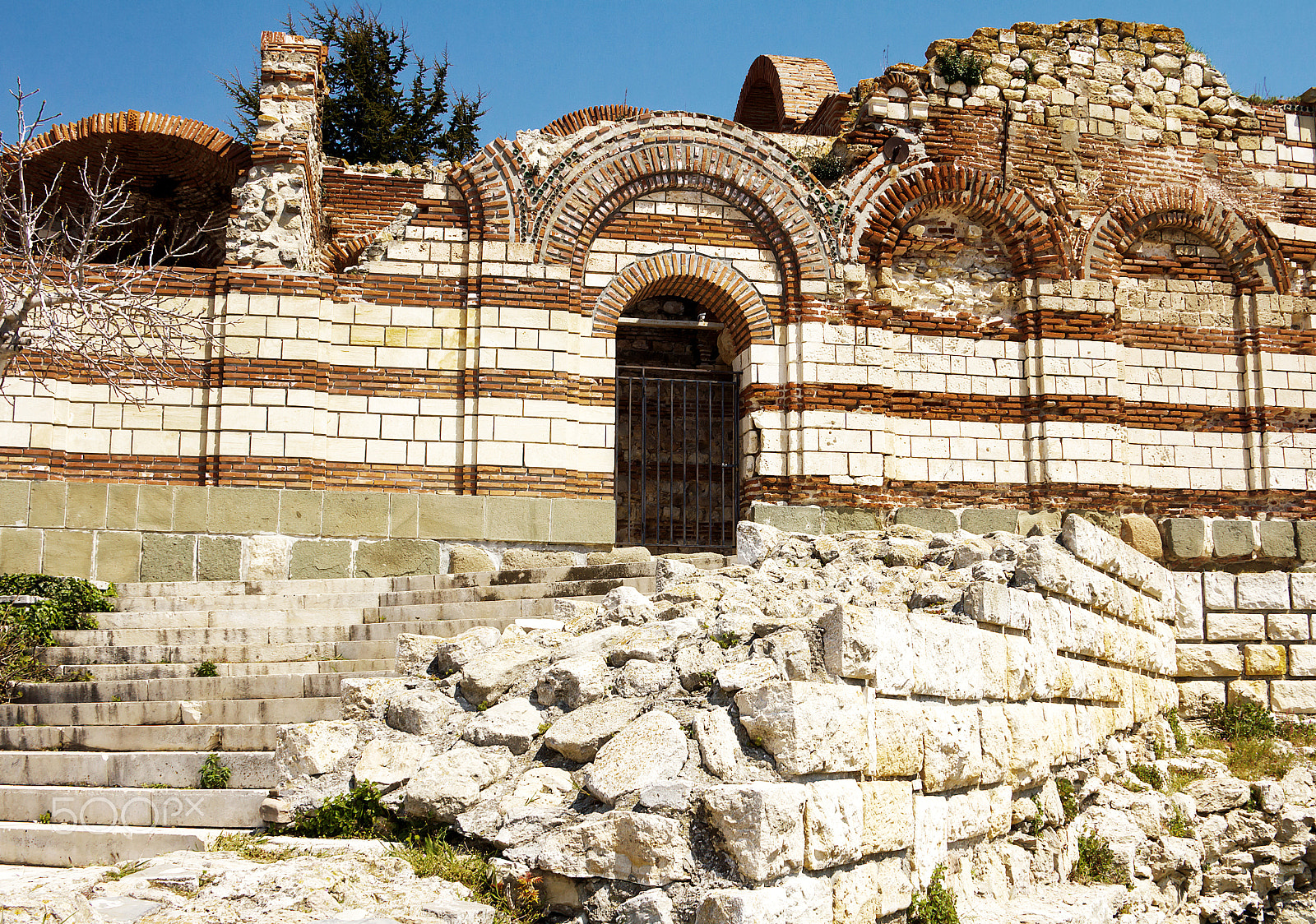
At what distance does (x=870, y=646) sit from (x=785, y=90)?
522 inches

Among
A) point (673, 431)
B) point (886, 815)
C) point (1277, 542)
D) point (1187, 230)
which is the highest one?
point (1187, 230)

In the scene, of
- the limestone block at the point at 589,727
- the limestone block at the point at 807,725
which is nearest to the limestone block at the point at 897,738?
the limestone block at the point at 807,725

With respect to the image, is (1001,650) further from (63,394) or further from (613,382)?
(63,394)

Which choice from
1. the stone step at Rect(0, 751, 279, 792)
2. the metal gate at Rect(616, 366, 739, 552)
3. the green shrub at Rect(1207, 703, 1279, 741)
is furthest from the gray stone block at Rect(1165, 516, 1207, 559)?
the stone step at Rect(0, 751, 279, 792)

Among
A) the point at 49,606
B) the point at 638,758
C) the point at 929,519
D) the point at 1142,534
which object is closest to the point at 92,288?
the point at 49,606

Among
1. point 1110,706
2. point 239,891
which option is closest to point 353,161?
point 1110,706

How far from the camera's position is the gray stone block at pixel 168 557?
35.3 ft

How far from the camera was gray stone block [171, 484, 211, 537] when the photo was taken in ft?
35.7

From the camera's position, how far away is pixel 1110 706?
327 inches

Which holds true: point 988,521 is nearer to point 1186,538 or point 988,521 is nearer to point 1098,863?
point 1186,538

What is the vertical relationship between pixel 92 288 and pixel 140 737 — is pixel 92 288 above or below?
above

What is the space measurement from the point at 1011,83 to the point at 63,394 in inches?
433

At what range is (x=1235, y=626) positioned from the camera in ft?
39.4

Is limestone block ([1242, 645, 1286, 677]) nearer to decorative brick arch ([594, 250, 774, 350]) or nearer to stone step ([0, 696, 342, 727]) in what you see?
decorative brick arch ([594, 250, 774, 350])
